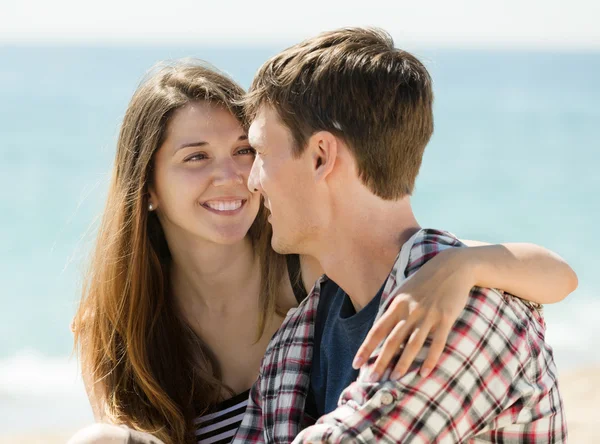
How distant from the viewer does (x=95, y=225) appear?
3.85 meters

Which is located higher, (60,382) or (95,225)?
(95,225)

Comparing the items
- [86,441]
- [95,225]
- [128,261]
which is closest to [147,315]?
[128,261]

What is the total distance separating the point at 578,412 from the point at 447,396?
4521mm

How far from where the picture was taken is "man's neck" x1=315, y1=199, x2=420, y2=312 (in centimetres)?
244

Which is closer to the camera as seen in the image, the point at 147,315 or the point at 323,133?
the point at 323,133

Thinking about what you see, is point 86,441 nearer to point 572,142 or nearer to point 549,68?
point 572,142

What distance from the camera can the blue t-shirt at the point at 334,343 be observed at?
2.53 m

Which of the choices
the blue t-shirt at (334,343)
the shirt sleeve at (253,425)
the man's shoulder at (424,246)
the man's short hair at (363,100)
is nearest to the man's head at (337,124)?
the man's short hair at (363,100)

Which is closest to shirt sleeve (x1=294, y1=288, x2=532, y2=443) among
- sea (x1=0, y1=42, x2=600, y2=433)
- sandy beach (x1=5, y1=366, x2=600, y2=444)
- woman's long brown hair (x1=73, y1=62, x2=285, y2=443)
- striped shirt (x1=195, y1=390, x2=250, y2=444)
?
sea (x1=0, y1=42, x2=600, y2=433)

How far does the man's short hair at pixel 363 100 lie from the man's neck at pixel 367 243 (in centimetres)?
6

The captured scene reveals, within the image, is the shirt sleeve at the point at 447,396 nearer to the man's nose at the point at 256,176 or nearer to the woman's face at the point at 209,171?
the man's nose at the point at 256,176

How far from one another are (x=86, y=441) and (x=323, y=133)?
1.33 m

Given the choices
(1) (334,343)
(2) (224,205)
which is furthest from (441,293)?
(2) (224,205)

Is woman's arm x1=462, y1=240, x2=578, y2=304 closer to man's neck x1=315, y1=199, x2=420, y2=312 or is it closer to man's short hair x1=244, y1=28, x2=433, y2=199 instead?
man's neck x1=315, y1=199, x2=420, y2=312
